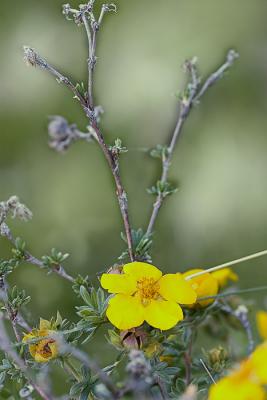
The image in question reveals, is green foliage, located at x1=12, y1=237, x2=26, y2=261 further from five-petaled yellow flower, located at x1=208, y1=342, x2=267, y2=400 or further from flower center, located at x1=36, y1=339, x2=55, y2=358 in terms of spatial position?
five-petaled yellow flower, located at x1=208, y1=342, x2=267, y2=400

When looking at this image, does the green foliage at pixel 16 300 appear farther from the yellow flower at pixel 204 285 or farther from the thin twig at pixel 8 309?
the yellow flower at pixel 204 285

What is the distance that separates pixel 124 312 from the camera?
46cm

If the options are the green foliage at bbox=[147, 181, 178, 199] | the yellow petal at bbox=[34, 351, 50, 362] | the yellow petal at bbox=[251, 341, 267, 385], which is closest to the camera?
the yellow petal at bbox=[251, 341, 267, 385]

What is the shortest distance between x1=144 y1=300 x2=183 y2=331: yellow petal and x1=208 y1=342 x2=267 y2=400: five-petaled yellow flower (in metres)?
0.13

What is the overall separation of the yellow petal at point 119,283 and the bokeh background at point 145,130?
2.31ft

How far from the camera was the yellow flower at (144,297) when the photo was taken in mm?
460

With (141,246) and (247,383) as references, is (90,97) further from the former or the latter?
(247,383)

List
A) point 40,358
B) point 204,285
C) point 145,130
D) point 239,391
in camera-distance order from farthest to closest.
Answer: point 145,130 < point 204,285 < point 40,358 < point 239,391

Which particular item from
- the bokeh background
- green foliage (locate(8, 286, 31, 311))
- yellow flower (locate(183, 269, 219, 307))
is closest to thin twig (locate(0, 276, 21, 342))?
green foliage (locate(8, 286, 31, 311))

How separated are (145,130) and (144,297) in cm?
87

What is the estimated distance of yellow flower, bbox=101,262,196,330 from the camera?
460 mm

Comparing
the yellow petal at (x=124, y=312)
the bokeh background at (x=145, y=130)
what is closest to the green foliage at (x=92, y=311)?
the yellow petal at (x=124, y=312)

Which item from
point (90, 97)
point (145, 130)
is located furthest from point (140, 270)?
point (145, 130)

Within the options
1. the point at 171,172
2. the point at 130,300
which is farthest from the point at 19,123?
the point at 130,300
